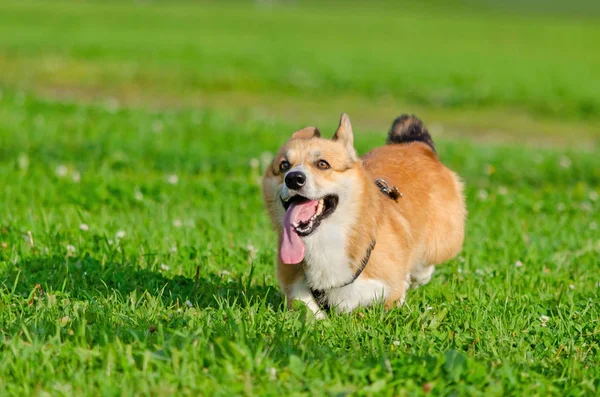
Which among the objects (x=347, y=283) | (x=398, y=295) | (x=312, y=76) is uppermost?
(x=347, y=283)

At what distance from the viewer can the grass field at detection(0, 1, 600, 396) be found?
3.91 metres

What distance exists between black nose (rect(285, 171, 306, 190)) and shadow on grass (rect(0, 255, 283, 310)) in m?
0.78

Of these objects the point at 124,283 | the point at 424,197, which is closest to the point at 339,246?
the point at 424,197

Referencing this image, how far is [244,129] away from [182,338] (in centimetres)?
766

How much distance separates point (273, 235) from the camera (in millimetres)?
7066

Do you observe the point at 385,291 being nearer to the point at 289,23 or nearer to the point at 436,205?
the point at 436,205

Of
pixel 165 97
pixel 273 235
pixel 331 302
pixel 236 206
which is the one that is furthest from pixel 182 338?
pixel 165 97

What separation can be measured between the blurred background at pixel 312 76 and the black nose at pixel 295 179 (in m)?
8.67

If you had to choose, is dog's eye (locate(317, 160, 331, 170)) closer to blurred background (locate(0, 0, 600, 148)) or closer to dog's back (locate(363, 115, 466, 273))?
dog's back (locate(363, 115, 466, 273))

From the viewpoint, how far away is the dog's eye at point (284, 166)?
498 cm

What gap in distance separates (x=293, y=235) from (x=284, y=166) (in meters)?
0.43

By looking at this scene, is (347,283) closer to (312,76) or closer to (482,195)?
(482,195)

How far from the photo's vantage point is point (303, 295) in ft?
16.5

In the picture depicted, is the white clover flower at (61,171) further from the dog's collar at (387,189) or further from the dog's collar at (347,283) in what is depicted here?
the dog's collar at (347,283)
